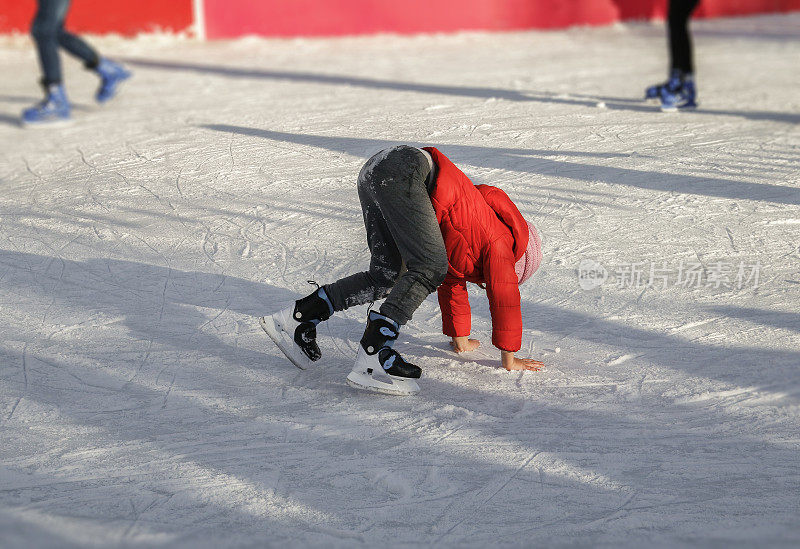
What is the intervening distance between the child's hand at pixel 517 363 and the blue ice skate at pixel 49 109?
4.25 m

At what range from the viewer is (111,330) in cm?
336

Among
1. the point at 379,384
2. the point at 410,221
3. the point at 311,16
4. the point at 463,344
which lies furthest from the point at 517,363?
the point at 311,16

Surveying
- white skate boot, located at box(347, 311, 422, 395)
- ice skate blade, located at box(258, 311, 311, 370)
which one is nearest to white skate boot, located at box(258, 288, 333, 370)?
ice skate blade, located at box(258, 311, 311, 370)

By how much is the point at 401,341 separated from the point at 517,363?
1.61ft

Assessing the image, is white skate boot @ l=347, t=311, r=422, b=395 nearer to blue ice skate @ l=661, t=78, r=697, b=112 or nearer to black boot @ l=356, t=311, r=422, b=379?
black boot @ l=356, t=311, r=422, b=379

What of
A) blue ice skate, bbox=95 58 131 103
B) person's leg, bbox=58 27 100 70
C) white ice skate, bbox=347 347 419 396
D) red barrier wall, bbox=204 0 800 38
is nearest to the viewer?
white ice skate, bbox=347 347 419 396

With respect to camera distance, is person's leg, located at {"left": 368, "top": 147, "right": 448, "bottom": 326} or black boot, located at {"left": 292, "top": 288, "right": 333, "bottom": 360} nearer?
person's leg, located at {"left": 368, "top": 147, "right": 448, "bottom": 326}

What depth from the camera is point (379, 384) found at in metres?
2.88

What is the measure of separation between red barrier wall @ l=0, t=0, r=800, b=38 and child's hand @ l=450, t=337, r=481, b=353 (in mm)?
6716

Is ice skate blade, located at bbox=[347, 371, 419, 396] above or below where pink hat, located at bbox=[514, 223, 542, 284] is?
below

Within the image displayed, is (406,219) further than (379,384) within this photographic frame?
No

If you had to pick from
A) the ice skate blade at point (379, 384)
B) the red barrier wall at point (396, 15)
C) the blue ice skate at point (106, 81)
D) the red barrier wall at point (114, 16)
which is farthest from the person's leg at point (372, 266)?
the red barrier wall at point (114, 16)

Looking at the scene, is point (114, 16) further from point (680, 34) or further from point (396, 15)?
point (680, 34)

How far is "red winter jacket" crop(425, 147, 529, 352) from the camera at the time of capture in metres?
2.75
